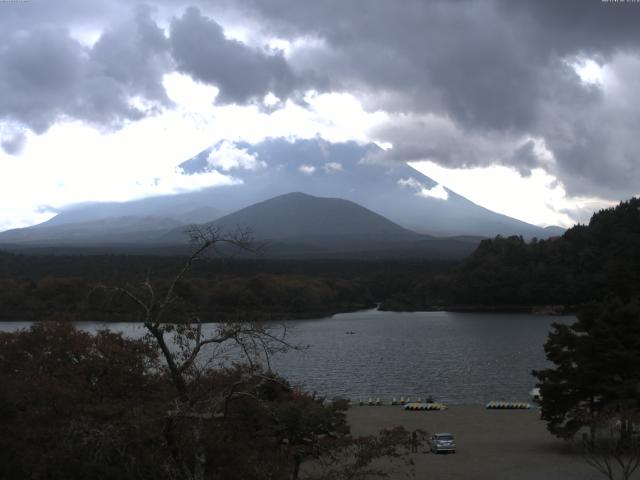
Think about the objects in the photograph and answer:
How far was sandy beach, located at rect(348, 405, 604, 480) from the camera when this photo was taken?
1490cm

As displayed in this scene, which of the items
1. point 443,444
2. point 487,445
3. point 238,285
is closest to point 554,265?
point 238,285

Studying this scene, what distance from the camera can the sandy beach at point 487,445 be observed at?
1490 centimetres

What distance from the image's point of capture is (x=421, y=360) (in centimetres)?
3734

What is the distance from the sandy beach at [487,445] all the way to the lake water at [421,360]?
2.96 m

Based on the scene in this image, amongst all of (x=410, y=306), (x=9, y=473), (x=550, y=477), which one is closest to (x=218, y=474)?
(x=9, y=473)

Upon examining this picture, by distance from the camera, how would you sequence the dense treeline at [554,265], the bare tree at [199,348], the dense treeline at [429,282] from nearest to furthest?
the bare tree at [199,348], the dense treeline at [429,282], the dense treeline at [554,265]

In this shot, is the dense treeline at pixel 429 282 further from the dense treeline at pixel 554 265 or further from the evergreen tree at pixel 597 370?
the evergreen tree at pixel 597 370

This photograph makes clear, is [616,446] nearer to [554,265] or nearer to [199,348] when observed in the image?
[199,348]

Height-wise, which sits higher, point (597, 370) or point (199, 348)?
point (199, 348)

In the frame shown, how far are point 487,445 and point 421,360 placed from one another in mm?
19090

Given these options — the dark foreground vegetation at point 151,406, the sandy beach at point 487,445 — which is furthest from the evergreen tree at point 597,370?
the dark foreground vegetation at point 151,406

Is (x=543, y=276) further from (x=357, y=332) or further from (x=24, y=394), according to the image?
(x=24, y=394)

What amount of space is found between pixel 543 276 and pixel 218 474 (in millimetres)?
70314

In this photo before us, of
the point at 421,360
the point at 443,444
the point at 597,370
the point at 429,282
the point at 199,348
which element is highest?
the point at 429,282
